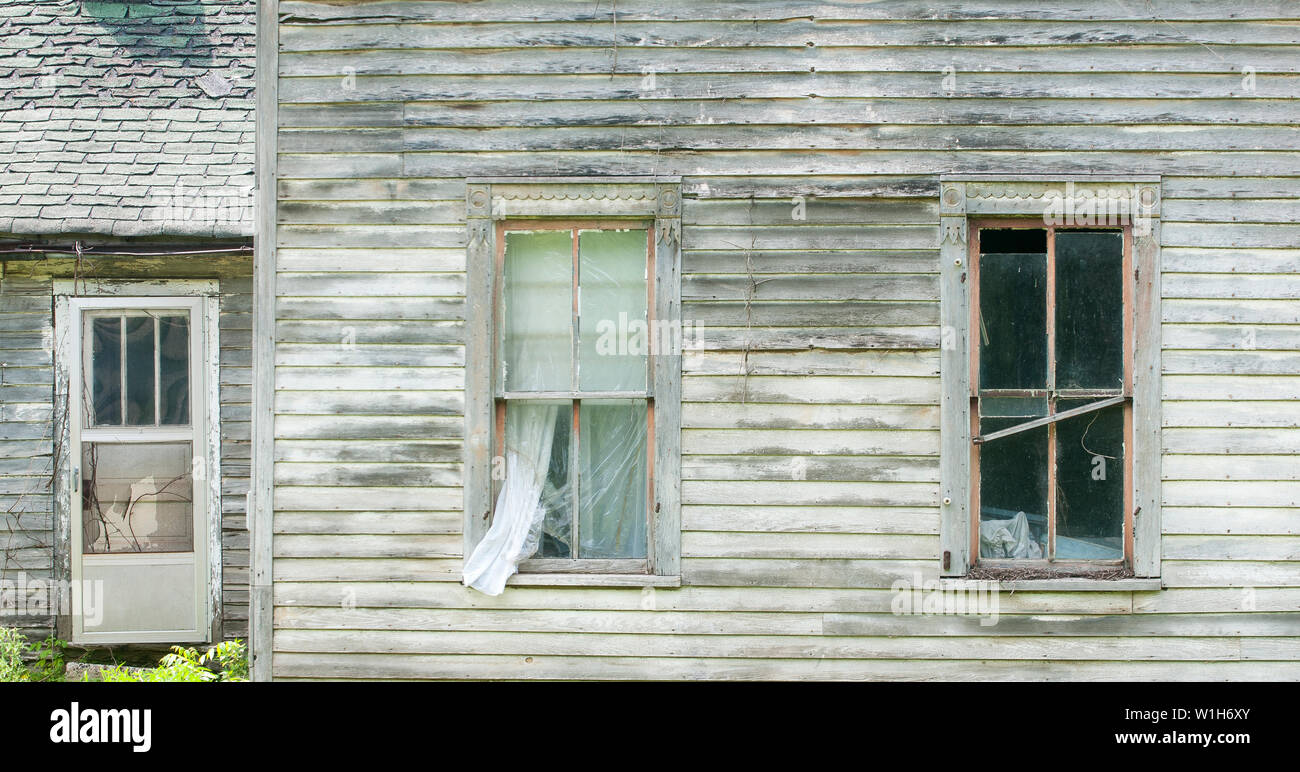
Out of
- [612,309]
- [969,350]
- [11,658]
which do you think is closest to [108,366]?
[11,658]

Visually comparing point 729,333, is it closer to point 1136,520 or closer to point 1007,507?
point 1007,507

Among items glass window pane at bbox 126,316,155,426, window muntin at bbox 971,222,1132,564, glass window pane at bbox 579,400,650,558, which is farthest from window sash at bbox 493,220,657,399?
glass window pane at bbox 126,316,155,426

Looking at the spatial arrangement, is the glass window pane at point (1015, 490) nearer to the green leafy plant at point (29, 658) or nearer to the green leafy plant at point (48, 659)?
the green leafy plant at point (29, 658)

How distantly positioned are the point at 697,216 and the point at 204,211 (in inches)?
151

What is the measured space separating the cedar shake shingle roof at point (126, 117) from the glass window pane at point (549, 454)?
2923 millimetres

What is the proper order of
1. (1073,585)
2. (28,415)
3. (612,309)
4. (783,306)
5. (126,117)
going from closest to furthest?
1. (1073,585)
2. (783,306)
3. (612,309)
4. (28,415)
5. (126,117)

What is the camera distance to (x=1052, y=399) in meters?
4.32

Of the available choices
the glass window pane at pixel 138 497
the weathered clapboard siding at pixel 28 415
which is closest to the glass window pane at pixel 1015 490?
the glass window pane at pixel 138 497

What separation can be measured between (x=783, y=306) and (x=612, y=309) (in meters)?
0.84

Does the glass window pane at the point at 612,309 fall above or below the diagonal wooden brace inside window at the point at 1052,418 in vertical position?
above

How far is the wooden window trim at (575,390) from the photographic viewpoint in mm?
4289

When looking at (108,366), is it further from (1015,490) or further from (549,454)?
(1015,490)

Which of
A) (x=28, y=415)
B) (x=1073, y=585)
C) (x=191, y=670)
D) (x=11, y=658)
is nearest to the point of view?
(x=1073, y=585)

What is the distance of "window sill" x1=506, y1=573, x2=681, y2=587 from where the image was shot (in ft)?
14.0
